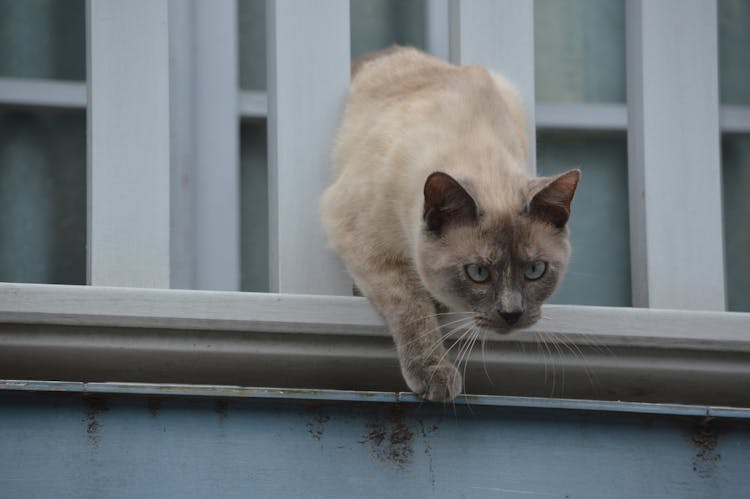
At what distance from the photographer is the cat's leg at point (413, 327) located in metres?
1.96

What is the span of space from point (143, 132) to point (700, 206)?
51.4 inches

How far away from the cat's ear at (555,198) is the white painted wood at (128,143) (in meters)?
0.78

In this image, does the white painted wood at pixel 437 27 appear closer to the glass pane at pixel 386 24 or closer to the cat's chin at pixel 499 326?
the glass pane at pixel 386 24

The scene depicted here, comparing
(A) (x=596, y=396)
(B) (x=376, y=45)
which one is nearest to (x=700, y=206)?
(A) (x=596, y=396)

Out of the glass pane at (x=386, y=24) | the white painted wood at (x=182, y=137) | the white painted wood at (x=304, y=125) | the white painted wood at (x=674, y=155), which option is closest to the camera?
the white painted wood at (x=304, y=125)

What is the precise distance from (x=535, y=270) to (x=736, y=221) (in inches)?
52.9

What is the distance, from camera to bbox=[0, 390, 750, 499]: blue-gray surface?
1.85 meters

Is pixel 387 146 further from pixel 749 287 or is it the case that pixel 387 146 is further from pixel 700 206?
pixel 749 287

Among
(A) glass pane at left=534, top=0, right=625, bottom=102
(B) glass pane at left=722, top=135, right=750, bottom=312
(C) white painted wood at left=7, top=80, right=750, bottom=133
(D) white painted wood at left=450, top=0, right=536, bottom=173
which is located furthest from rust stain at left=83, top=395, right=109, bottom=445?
(B) glass pane at left=722, top=135, right=750, bottom=312

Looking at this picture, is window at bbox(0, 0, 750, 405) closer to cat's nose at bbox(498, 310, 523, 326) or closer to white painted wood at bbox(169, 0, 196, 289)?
white painted wood at bbox(169, 0, 196, 289)

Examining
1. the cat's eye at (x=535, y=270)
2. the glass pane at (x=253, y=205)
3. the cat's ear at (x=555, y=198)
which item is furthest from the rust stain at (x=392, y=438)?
the glass pane at (x=253, y=205)

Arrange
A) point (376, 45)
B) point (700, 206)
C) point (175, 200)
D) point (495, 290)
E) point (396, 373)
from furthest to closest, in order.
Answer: point (376, 45) → point (175, 200) → point (700, 206) → point (396, 373) → point (495, 290)

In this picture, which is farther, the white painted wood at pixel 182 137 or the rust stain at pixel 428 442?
the white painted wood at pixel 182 137

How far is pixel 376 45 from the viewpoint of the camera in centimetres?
296
